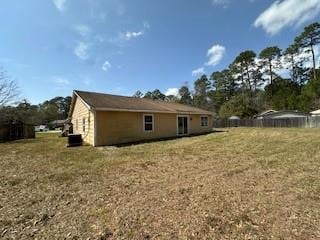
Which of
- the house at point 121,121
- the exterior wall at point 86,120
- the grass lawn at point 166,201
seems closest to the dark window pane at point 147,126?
the house at point 121,121

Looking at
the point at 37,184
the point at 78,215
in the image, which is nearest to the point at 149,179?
the point at 78,215

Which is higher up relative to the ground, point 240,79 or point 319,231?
point 240,79

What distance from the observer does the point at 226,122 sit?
33031 millimetres

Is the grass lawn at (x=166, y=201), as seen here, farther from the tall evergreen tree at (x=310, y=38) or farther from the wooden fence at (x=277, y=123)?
the tall evergreen tree at (x=310, y=38)

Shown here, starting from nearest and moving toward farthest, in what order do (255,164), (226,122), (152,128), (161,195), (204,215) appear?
(204,215), (161,195), (255,164), (152,128), (226,122)

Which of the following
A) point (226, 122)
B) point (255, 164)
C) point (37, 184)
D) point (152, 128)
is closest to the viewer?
point (37, 184)

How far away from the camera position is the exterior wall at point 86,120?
13.7 metres

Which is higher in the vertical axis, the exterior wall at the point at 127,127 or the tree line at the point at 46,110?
the tree line at the point at 46,110

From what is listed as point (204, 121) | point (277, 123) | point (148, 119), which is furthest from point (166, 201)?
point (277, 123)

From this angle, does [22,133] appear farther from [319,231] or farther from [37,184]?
[319,231]

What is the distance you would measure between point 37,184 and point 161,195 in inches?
134

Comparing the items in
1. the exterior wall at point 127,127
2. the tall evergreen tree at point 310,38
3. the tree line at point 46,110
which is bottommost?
the exterior wall at point 127,127

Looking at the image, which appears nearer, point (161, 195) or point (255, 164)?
point (161, 195)

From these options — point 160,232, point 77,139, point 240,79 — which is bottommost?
point 160,232
